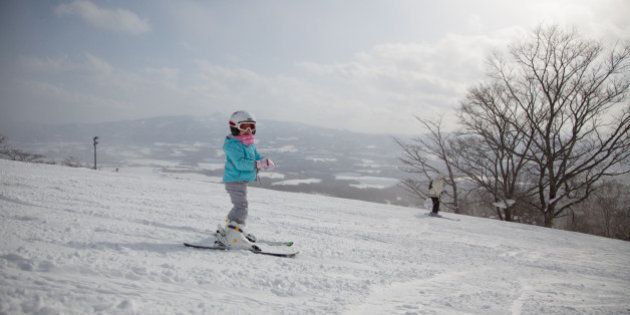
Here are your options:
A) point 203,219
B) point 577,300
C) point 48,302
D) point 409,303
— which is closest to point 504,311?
point 409,303

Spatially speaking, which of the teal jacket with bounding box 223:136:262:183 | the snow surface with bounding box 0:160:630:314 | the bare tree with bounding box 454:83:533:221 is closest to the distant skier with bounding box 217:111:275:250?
the teal jacket with bounding box 223:136:262:183

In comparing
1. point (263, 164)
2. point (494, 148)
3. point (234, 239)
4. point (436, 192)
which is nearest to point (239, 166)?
point (263, 164)

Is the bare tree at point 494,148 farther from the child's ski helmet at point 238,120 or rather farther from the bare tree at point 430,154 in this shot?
the child's ski helmet at point 238,120

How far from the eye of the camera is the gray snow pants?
178 inches

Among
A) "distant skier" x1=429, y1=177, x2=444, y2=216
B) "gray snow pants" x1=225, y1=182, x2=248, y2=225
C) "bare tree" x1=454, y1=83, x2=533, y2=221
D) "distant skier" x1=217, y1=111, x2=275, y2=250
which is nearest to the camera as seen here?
"distant skier" x1=217, y1=111, x2=275, y2=250

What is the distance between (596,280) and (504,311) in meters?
2.88

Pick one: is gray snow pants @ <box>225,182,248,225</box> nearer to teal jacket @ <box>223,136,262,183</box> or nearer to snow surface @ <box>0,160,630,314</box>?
teal jacket @ <box>223,136,262,183</box>

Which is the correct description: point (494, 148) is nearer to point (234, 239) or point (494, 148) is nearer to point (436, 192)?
point (436, 192)

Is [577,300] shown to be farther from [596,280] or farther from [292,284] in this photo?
[292,284]

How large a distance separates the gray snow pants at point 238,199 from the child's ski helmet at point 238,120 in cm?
69

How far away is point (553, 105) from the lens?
20.1m

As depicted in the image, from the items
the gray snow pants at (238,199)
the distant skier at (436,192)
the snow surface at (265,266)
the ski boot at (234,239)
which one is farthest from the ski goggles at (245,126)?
the distant skier at (436,192)

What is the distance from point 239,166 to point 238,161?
0.07m

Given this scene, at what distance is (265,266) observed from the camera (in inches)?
144
